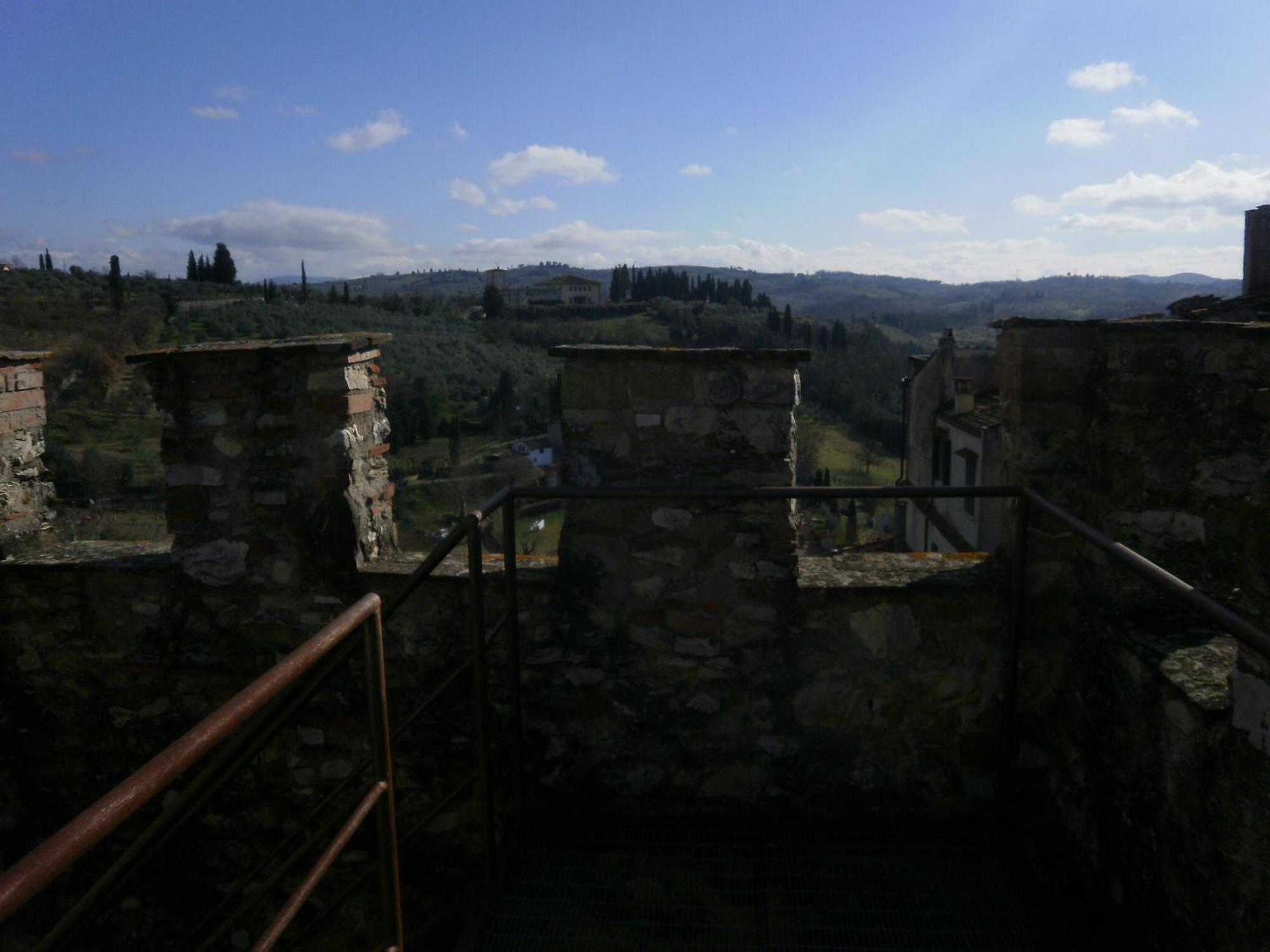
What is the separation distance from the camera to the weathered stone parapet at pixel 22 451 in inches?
144

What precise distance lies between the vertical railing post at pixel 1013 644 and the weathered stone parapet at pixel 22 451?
402 cm

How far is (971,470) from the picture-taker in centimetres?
1339

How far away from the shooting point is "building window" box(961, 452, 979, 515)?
12.9m

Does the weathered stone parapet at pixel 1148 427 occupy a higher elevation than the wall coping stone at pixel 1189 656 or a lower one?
higher

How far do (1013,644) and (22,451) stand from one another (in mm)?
4133

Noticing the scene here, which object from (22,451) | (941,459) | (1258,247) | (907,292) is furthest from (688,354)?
(907,292)

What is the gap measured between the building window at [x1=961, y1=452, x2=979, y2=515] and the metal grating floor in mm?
10521

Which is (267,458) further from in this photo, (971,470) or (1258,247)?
(971,470)

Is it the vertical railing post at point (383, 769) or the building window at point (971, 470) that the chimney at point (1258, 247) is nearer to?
the building window at point (971, 470)

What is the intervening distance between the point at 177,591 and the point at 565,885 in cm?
199

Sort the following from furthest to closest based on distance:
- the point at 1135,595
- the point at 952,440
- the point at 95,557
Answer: the point at 952,440, the point at 95,557, the point at 1135,595

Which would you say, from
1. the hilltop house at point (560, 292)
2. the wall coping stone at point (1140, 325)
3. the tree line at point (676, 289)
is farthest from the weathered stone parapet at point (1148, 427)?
the hilltop house at point (560, 292)

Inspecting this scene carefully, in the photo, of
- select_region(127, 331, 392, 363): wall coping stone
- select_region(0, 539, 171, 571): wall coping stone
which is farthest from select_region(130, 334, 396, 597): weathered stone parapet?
select_region(0, 539, 171, 571): wall coping stone

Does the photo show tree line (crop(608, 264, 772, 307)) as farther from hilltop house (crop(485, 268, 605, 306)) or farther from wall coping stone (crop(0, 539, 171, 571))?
wall coping stone (crop(0, 539, 171, 571))
